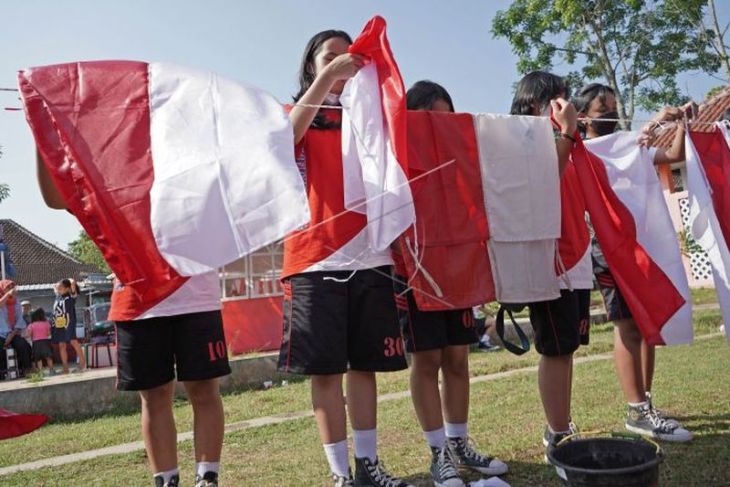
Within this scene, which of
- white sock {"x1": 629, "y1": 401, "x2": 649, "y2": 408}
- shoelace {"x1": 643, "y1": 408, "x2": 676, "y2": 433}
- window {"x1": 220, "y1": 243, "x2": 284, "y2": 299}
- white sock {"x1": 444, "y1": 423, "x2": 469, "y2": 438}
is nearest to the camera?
white sock {"x1": 444, "y1": 423, "x2": 469, "y2": 438}

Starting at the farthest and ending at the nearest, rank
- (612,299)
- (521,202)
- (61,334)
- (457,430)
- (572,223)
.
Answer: (61,334) < (612,299) < (572,223) < (457,430) < (521,202)

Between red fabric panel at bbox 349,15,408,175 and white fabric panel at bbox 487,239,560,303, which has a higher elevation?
red fabric panel at bbox 349,15,408,175

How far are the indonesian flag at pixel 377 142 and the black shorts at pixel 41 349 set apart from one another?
1074 cm

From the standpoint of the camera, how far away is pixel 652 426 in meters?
3.63

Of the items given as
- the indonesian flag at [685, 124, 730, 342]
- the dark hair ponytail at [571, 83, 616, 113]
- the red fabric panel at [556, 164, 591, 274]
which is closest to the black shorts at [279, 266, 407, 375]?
the red fabric panel at [556, 164, 591, 274]

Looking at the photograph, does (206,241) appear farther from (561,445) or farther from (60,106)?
(561,445)

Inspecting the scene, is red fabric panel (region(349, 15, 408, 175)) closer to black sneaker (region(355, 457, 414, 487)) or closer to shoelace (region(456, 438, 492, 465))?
black sneaker (region(355, 457, 414, 487))

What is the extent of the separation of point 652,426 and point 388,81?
2440 mm

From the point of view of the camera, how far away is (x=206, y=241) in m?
2.13

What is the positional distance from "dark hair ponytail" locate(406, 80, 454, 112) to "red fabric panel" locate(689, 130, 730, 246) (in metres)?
1.49

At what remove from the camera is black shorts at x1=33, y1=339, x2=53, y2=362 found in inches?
458

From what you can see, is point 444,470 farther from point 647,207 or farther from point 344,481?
point 647,207

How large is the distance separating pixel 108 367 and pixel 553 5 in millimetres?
17203

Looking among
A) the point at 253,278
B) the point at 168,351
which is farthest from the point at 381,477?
the point at 253,278
